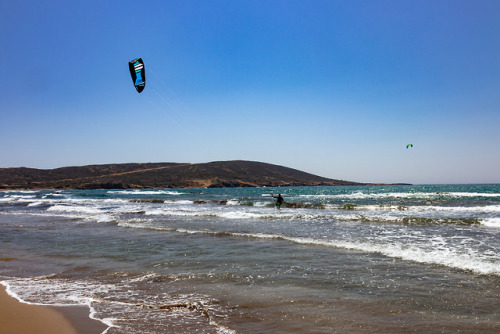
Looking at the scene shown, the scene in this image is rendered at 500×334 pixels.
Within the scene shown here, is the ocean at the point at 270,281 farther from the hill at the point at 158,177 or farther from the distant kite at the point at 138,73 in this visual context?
the hill at the point at 158,177

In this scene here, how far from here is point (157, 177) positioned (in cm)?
10088

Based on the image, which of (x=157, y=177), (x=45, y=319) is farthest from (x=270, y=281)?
(x=157, y=177)

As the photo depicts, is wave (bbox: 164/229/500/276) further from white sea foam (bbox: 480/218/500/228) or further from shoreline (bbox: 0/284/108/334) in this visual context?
white sea foam (bbox: 480/218/500/228)

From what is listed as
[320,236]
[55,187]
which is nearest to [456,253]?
[320,236]

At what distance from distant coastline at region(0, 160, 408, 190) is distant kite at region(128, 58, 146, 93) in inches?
3344

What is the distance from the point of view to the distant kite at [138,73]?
10016 millimetres

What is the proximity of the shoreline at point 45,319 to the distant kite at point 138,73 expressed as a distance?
21.3ft

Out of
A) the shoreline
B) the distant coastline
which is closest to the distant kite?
the shoreline

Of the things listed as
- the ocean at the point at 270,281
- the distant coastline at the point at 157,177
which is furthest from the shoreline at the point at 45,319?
the distant coastline at the point at 157,177

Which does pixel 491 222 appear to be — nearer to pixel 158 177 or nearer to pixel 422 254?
pixel 422 254

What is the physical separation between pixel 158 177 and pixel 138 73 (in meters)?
94.7

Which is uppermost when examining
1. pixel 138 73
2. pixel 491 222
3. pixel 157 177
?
pixel 138 73

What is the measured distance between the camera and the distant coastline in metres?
96.6

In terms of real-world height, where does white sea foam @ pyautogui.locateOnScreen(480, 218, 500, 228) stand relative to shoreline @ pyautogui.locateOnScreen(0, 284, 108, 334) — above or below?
below
